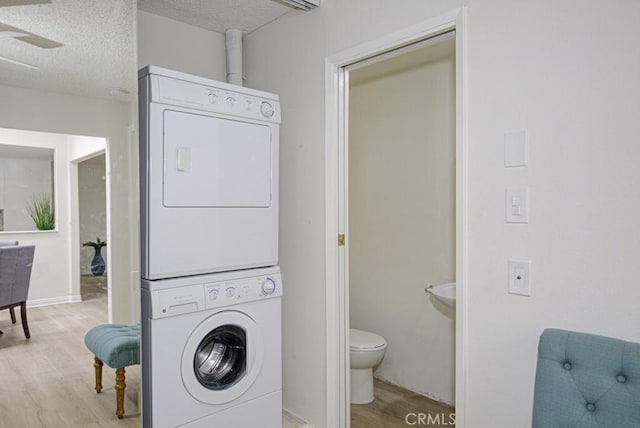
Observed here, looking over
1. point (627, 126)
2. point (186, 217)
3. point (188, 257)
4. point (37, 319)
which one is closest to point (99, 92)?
point (186, 217)

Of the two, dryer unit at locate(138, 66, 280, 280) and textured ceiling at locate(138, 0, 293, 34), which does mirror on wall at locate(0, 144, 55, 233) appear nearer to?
dryer unit at locate(138, 66, 280, 280)

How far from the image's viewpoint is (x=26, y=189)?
182cm

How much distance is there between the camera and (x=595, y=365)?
134 cm

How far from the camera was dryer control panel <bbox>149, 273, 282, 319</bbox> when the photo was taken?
1.94 m

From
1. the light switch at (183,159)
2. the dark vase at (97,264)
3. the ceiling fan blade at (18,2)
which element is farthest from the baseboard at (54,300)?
the ceiling fan blade at (18,2)

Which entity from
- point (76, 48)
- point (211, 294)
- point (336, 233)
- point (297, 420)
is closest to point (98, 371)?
point (211, 294)

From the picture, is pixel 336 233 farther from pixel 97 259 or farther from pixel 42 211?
pixel 42 211

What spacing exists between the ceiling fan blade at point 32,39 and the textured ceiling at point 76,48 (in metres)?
0.01

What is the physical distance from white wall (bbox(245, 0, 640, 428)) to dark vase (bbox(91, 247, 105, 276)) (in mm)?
1609

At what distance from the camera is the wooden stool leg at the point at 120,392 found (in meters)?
1.99

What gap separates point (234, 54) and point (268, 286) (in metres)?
1.48

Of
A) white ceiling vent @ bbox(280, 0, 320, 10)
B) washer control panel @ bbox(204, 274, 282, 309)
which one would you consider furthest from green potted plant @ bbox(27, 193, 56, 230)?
white ceiling vent @ bbox(280, 0, 320, 10)

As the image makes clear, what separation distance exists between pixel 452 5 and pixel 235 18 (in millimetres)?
1372

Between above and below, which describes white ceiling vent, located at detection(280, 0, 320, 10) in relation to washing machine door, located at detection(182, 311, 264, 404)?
above
